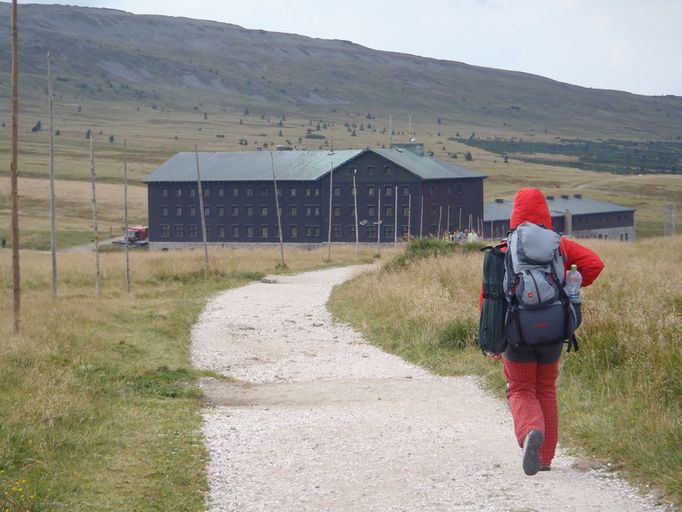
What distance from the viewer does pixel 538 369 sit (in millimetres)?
8391

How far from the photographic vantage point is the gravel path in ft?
26.2

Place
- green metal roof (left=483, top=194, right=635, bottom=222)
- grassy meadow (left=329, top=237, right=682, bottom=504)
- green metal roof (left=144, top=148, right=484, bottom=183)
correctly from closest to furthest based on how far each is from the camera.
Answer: grassy meadow (left=329, top=237, right=682, bottom=504), green metal roof (left=144, top=148, right=484, bottom=183), green metal roof (left=483, top=194, right=635, bottom=222)

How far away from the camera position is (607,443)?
9.02 metres

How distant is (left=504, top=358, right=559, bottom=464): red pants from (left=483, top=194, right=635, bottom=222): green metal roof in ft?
264

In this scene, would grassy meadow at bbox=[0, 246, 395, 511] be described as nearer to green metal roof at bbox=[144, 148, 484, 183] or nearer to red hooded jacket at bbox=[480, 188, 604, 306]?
red hooded jacket at bbox=[480, 188, 604, 306]

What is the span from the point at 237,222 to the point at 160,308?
61.2m

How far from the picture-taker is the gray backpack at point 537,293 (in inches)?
314

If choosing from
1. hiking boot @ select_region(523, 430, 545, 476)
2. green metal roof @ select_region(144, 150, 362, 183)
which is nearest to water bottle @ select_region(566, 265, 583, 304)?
hiking boot @ select_region(523, 430, 545, 476)

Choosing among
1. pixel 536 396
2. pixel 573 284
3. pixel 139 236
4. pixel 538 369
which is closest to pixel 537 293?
pixel 573 284

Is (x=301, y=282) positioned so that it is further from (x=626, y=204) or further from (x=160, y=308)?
(x=626, y=204)

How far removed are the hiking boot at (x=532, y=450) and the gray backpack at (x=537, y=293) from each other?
26.0 inches

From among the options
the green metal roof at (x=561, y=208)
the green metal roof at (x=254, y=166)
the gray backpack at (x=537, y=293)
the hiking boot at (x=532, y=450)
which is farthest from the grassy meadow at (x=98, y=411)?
the green metal roof at (x=561, y=208)

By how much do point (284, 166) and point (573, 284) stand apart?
7995 centimetres

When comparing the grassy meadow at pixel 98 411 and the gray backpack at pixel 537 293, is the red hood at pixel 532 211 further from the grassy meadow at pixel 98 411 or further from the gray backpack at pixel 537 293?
the grassy meadow at pixel 98 411
